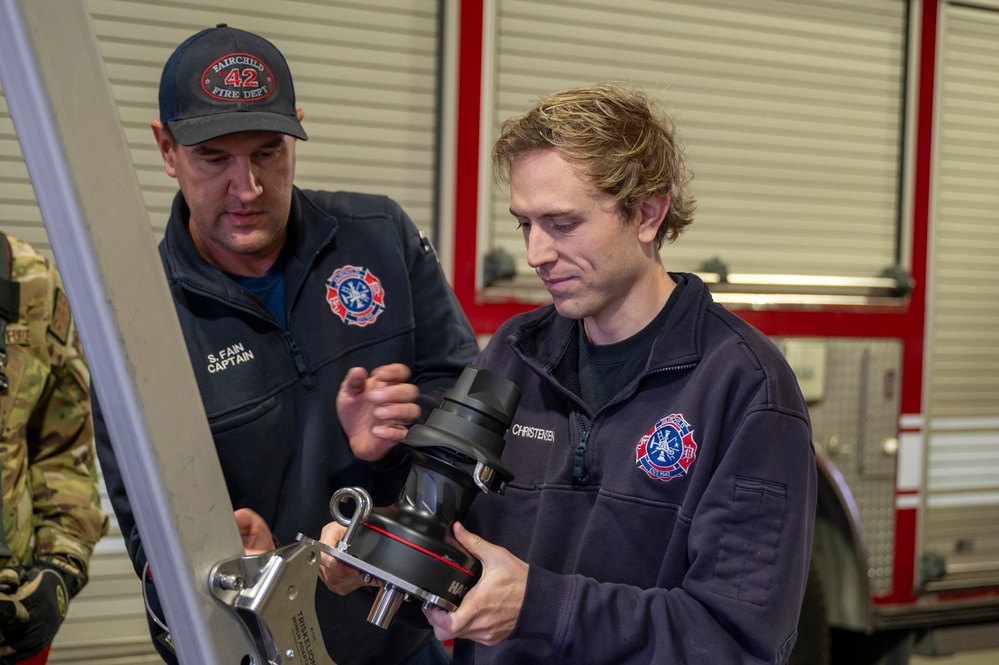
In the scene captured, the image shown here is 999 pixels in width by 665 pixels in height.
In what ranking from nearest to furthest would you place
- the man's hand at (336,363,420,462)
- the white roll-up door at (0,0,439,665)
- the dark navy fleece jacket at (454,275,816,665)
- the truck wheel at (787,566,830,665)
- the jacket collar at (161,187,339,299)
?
the dark navy fleece jacket at (454,275,816,665) → the man's hand at (336,363,420,462) → the jacket collar at (161,187,339,299) → the white roll-up door at (0,0,439,665) → the truck wheel at (787,566,830,665)

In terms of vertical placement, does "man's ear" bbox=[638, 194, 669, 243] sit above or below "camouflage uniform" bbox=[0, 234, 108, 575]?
above

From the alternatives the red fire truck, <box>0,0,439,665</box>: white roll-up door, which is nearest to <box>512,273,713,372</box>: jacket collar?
<box>0,0,439,665</box>: white roll-up door

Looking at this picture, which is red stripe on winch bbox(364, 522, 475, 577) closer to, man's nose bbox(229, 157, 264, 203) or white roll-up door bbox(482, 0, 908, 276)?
man's nose bbox(229, 157, 264, 203)

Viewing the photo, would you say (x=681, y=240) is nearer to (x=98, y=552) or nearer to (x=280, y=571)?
(x=98, y=552)

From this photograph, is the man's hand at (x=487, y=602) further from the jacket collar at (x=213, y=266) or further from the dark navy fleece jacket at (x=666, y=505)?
the jacket collar at (x=213, y=266)

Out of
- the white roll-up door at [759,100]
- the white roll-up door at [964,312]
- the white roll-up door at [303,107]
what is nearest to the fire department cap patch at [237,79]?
the white roll-up door at [303,107]

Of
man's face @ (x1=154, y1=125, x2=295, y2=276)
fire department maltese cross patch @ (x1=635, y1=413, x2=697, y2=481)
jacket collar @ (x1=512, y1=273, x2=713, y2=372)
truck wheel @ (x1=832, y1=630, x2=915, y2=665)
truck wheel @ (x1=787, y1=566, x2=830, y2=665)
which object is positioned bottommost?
truck wheel @ (x1=832, y1=630, x2=915, y2=665)

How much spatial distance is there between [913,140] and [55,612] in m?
3.48

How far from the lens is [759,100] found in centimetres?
397

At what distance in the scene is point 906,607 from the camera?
420 cm

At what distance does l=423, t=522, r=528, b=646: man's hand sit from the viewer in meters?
1.33

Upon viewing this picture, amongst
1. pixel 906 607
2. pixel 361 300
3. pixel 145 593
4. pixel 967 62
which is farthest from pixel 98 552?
pixel 967 62

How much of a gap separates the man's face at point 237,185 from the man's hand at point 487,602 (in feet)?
2.81

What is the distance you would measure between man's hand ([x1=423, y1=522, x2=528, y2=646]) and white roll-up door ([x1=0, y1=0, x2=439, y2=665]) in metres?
2.08
